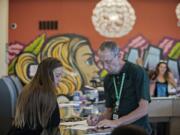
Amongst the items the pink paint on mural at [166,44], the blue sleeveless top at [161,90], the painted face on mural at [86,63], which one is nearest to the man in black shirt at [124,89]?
the blue sleeveless top at [161,90]

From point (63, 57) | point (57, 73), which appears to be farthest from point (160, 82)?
point (57, 73)

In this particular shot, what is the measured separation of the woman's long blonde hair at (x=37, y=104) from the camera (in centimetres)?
286

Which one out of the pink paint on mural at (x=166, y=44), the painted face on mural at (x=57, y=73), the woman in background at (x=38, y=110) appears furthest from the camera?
the pink paint on mural at (x=166, y=44)

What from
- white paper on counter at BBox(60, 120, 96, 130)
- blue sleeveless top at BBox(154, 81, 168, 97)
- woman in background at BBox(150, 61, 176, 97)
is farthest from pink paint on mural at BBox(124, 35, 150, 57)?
white paper on counter at BBox(60, 120, 96, 130)

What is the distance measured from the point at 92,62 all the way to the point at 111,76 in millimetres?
5511

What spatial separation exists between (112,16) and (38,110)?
4078 mm

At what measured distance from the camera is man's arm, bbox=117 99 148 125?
3.42 meters

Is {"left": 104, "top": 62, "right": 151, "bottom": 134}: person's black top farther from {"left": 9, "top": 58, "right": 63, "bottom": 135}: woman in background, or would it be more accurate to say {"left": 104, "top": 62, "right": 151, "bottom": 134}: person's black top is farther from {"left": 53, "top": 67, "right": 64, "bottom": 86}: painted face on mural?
{"left": 9, "top": 58, "right": 63, "bottom": 135}: woman in background

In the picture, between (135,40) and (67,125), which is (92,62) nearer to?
(135,40)

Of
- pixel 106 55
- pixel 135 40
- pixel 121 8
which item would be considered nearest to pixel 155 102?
pixel 121 8

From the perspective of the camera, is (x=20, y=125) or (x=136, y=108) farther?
(x=136, y=108)

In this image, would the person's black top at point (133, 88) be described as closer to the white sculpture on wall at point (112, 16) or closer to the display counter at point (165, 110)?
the display counter at point (165, 110)

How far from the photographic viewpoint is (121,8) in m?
6.74

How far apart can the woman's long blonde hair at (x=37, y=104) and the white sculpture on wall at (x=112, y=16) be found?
12.9ft
